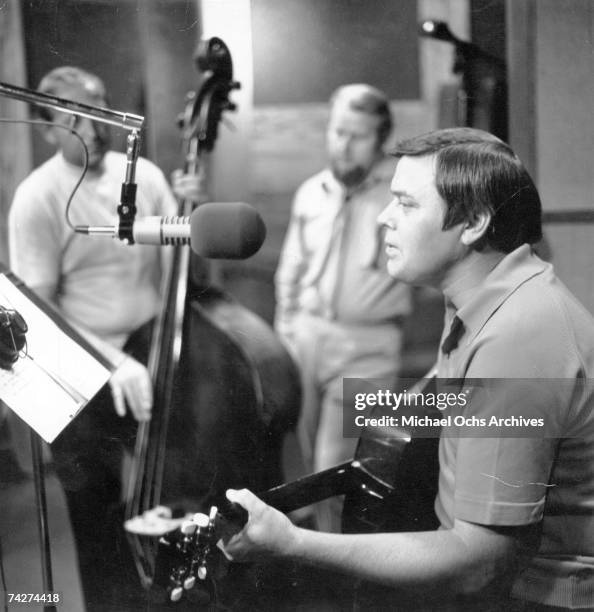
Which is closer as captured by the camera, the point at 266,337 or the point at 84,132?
the point at 84,132

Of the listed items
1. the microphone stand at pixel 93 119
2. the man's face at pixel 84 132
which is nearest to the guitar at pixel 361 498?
the microphone stand at pixel 93 119

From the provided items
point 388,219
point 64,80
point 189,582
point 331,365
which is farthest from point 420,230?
point 331,365

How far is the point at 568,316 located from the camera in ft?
3.61

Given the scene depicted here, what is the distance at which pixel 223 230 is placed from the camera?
120 cm

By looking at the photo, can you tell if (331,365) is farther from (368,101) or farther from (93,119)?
(93,119)

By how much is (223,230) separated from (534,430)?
0.58 m

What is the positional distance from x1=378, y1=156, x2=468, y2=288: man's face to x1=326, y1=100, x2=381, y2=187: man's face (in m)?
0.97

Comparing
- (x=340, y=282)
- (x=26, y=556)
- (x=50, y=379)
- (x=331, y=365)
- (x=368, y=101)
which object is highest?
(x=368, y=101)

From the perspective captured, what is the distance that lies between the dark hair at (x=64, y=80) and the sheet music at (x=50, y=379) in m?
0.52

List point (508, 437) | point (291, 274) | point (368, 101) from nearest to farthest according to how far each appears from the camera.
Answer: point (508, 437), point (368, 101), point (291, 274)

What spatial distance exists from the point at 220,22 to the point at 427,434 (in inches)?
33.7

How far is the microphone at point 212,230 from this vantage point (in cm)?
120

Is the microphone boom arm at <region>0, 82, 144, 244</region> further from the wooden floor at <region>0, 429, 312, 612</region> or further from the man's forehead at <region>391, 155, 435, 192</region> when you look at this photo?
the wooden floor at <region>0, 429, 312, 612</region>

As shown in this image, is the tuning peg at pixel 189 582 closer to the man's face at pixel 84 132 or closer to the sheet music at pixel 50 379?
the sheet music at pixel 50 379
